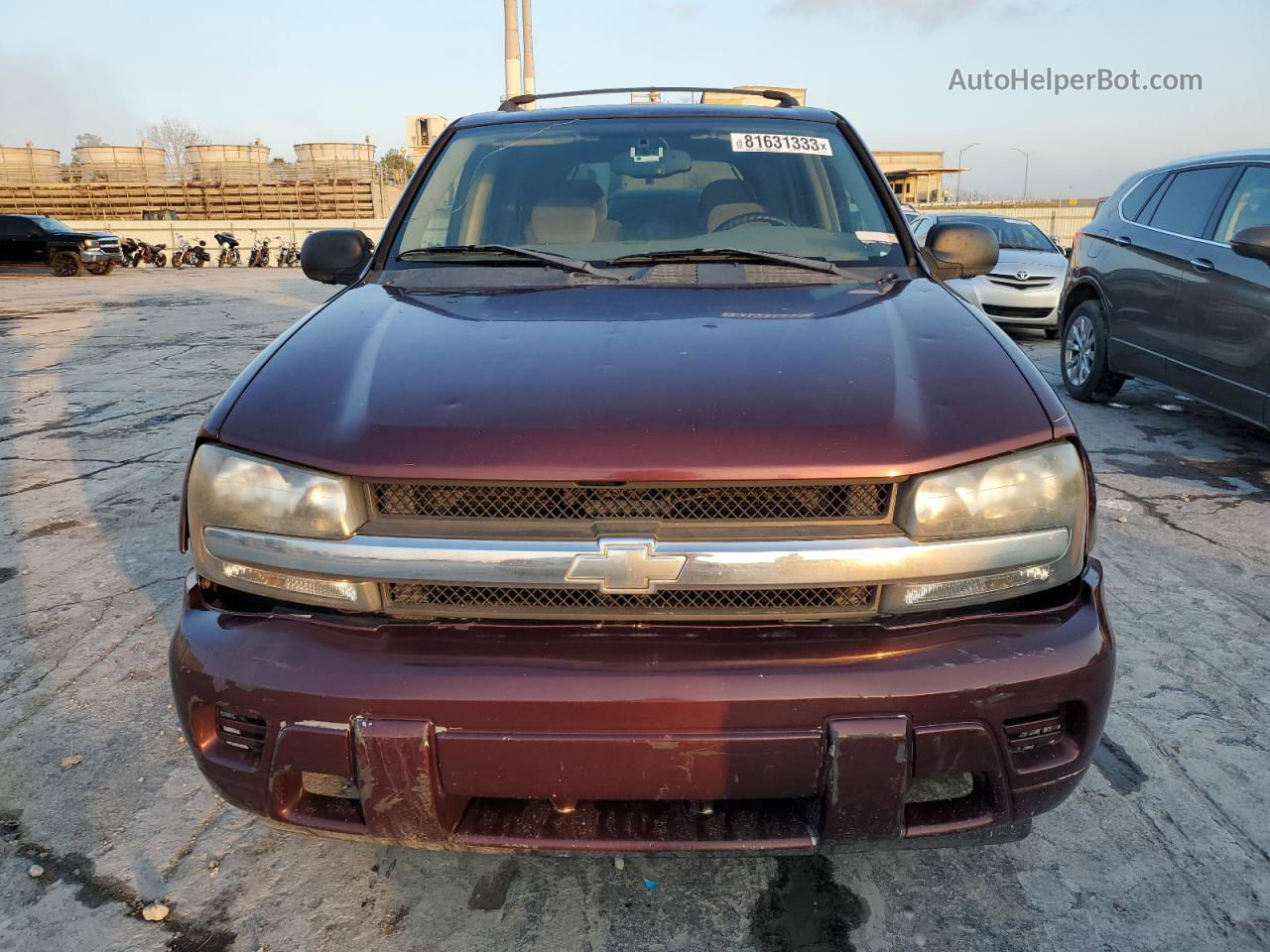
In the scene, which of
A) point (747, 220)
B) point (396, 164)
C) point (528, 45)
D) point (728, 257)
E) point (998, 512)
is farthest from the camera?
point (396, 164)

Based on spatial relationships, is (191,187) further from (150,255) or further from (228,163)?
(150,255)

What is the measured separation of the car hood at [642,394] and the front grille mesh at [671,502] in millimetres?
48

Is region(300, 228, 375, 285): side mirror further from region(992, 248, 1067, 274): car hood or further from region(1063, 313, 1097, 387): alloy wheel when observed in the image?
region(992, 248, 1067, 274): car hood

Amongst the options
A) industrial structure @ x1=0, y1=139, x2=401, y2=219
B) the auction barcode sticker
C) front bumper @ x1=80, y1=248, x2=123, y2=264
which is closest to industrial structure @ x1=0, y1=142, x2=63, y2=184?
industrial structure @ x1=0, y1=139, x2=401, y2=219

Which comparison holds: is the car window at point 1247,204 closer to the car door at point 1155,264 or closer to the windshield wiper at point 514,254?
the car door at point 1155,264

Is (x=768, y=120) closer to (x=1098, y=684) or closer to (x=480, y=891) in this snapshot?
(x=1098, y=684)

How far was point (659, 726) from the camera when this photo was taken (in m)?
1.54

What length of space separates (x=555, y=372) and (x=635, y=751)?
0.72 metres

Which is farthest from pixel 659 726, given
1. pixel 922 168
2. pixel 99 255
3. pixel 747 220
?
pixel 922 168

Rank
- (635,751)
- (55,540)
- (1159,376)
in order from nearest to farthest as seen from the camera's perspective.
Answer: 1. (635,751)
2. (55,540)
3. (1159,376)

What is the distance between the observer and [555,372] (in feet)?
5.93

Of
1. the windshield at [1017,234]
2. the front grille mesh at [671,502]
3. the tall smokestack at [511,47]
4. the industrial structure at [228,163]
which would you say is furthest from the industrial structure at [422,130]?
the industrial structure at [228,163]

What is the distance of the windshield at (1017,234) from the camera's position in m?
11.3

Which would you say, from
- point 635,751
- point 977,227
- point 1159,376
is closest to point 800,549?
point 635,751
